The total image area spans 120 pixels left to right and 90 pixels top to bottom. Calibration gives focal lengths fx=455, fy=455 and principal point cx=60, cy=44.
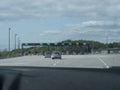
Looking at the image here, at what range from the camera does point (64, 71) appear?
420 centimetres

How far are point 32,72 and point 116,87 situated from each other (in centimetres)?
85

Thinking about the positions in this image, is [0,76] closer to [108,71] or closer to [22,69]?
[22,69]

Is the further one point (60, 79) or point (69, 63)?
point (69, 63)

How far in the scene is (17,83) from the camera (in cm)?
413

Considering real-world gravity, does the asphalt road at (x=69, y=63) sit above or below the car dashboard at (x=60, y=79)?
below

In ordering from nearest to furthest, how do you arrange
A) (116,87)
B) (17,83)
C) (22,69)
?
(116,87) → (17,83) → (22,69)

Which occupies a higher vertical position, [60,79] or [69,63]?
[60,79]

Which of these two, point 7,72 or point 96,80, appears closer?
point 96,80

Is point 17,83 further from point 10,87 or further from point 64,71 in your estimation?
point 64,71

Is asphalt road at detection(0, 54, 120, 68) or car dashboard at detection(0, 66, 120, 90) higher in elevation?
car dashboard at detection(0, 66, 120, 90)

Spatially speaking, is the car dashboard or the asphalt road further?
the asphalt road

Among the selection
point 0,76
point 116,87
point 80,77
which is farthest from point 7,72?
point 116,87

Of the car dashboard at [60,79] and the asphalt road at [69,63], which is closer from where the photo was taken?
the car dashboard at [60,79]

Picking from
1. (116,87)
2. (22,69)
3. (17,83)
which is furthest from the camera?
(22,69)
